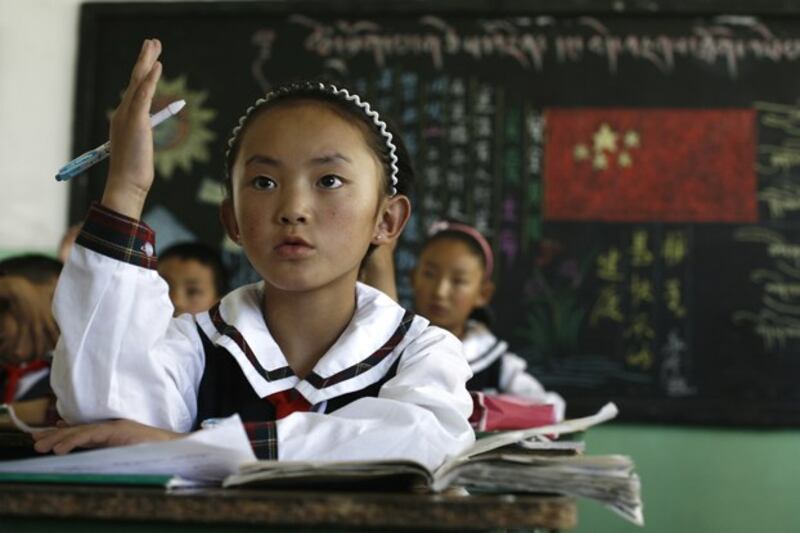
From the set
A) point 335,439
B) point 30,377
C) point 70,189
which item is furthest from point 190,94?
point 335,439

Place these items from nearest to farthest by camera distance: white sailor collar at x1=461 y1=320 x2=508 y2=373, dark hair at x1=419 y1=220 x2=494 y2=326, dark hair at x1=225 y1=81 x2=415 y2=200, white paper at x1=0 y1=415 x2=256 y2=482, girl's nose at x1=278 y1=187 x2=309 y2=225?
white paper at x1=0 y1=415 x2=256 y2=482, girl's nose at x1=278 y1=187 x2=309 y2=225, dark hair at x1=225 y1=81 x2=415 y2=200, white sailor collar at x1=461 y1=320 x2=508 y2=373, dark hair at x1=419 y1=220 x2=494 y2=326

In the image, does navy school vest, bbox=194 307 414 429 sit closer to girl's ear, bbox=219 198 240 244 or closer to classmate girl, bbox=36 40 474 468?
classmate girl, bbox=36 40 474 468

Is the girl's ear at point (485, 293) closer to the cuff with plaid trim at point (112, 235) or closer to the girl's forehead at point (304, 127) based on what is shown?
the girl's forehead at point (304, 127)

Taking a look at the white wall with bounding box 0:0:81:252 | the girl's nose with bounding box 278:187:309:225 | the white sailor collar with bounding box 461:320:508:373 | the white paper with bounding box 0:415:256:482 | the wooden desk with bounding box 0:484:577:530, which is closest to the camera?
the wooden desk with bounding box 0:484:577:530

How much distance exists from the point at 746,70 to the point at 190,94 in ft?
6.02

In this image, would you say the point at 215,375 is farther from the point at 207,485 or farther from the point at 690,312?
the point at 690,312

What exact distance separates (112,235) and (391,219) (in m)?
0.49

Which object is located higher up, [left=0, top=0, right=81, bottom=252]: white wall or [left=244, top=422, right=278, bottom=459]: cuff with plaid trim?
[left=0, top=0, right=81, bottom=252]: white wall

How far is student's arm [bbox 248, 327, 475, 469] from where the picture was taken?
40.6 inches

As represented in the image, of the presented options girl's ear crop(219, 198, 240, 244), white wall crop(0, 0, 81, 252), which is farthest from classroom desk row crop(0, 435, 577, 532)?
white wall crop(0, 0, 81, 252)

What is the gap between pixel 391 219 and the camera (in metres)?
1.49

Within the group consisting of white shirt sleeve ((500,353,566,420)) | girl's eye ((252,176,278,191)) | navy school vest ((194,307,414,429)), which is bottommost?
white shirt sleeve ((500,353,566,420))

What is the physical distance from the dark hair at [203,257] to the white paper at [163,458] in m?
2.71

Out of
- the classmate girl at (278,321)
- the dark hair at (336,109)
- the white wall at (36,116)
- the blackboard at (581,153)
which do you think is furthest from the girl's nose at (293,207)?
the white wall at (36,116)
